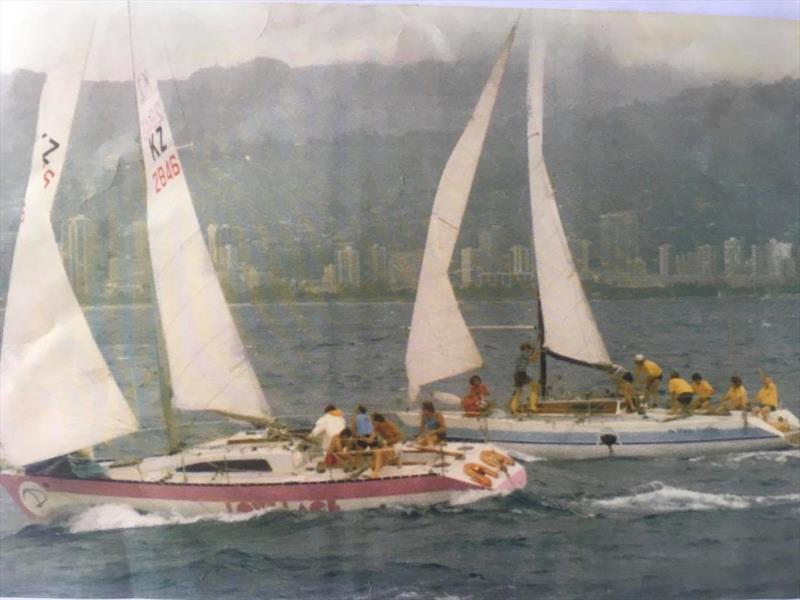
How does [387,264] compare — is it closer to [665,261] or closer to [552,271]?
[552,271]

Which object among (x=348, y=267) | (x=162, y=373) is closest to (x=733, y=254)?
(x=348, y=267)

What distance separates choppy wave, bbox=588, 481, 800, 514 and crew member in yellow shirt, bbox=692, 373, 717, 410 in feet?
1.22

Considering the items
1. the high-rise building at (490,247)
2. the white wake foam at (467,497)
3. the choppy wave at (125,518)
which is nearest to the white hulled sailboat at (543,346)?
the high-rise building at (490,247)

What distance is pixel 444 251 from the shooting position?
3.80m

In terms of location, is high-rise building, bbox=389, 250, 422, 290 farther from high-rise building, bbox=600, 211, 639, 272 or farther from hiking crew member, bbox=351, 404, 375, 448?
high-rise building, bbox=600, 211, 639, 272

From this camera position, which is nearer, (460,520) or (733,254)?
(460,520)

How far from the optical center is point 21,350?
11.9 feet

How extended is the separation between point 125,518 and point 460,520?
129 centimetres

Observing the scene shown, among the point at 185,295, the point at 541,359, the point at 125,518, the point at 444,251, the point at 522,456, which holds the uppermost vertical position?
the point at 444,251

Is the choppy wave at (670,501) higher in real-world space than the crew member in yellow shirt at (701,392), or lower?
lower

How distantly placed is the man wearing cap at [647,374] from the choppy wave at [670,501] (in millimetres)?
380

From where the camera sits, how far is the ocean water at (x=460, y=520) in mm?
3619

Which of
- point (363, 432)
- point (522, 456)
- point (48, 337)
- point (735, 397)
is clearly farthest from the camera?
point (735, 397)

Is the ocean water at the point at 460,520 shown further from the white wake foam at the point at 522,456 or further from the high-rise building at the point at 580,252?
the high-rise building at the point at 580,252
